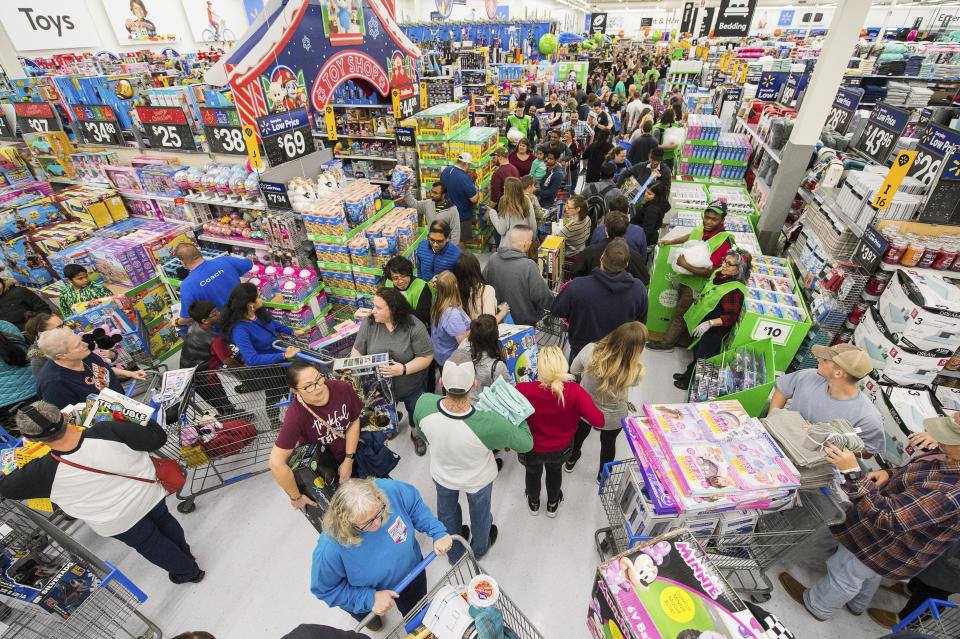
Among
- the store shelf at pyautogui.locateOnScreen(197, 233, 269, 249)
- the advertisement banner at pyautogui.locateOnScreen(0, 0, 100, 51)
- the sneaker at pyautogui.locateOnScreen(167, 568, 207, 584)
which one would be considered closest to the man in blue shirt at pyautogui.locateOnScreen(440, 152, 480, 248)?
the store shelf at pyautogui.locateOnScreen(197, 233, 269, 249)

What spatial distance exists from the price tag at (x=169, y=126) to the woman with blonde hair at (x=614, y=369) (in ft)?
20.1

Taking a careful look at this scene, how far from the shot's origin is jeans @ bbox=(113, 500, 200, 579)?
9.18 feet

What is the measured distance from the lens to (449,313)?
3.58m

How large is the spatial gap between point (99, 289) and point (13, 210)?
2.59 metres

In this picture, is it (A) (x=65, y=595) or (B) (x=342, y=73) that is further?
(B) (x=342, y=73)

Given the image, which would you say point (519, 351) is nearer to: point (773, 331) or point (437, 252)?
point (437, 252)

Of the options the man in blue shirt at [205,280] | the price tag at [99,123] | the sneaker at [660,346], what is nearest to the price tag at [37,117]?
the price tag at [99,123]

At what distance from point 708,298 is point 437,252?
272 cm

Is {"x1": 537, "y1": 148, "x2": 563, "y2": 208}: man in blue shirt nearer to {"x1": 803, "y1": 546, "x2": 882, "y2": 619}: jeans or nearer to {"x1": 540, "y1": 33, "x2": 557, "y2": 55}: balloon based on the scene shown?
{"x1": 803, "y1": 546, "x2": 882, "y2": 619}: jeans

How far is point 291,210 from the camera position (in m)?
5.09

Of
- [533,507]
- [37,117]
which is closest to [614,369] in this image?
[533,507]

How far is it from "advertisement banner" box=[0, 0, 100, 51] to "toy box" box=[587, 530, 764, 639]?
21585 mm

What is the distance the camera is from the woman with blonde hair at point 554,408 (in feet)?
8.62

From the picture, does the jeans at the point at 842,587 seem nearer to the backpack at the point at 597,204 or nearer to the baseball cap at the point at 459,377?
the baseball cap at the point at 459,377
